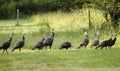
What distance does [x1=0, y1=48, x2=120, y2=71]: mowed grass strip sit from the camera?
18.1 metres

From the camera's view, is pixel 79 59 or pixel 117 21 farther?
pixel 117 21

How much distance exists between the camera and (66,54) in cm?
2123

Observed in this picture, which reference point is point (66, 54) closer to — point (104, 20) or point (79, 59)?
point (79, 59)

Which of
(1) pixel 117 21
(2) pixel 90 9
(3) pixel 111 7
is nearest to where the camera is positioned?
(3) pixel 111 7

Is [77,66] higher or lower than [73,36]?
higher

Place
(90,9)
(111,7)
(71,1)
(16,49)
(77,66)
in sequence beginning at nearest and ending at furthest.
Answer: (77,66) → (16,49) → (111,7) → (90,9) → (71,1)

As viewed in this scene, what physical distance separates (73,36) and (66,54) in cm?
1051

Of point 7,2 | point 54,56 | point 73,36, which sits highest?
point 54,56

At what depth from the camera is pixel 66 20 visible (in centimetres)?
3850

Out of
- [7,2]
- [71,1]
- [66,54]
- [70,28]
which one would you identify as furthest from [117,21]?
[7,2]

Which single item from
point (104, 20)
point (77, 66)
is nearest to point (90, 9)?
point (104, 20)

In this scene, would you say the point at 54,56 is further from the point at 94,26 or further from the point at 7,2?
the point at 7,2

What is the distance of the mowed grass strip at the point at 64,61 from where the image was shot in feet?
59.4

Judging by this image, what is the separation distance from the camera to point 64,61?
64.0 feet
